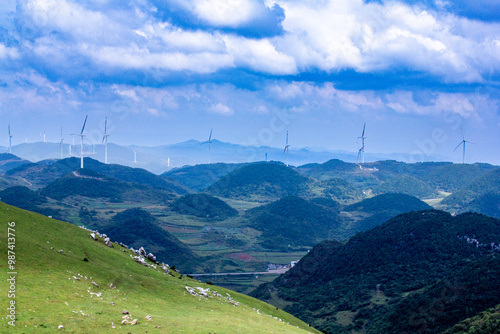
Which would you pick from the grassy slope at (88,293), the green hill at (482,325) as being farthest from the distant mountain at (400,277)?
the grassy slope at (88,293)

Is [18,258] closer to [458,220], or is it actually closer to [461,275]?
[461,275]

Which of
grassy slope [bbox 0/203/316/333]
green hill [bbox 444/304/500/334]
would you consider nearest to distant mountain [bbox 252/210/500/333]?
green hill [bbox 444/304/500/334]

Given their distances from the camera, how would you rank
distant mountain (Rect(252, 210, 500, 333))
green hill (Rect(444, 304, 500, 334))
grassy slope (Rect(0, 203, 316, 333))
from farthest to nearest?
distant mountain (Rect(252, 210, 500, 333)) → green hill (Rect(444, 304, 500, 334)) → grassy slope (Rect(0, 203, 316, 333))

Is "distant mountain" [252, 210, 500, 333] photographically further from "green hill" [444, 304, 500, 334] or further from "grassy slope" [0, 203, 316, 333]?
"grassy slope" [0, 203, 316, 333]

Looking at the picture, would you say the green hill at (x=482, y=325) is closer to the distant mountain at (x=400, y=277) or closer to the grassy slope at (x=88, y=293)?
the distant mountain at (x=400, y=277)

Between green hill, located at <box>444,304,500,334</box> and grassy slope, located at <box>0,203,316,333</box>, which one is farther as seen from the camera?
green hill, located at <box>444,304,500,334</box>
